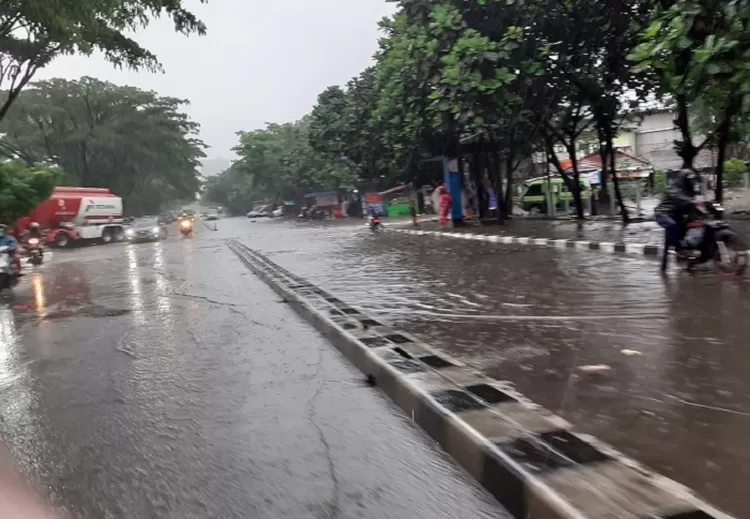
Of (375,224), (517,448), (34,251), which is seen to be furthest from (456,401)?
(375,224)

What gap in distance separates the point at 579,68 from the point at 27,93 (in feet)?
127

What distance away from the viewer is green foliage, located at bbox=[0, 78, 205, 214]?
46.1 meters

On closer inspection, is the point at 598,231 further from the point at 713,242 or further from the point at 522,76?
the point at 713,242

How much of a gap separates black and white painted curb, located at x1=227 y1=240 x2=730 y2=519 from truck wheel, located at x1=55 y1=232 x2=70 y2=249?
1337 inches

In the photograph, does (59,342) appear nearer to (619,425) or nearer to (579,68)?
(619,425)

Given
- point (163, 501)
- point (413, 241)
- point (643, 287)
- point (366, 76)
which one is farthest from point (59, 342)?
point (366, 76)

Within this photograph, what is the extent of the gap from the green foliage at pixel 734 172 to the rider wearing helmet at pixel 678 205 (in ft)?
97.6

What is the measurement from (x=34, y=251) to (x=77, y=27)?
33.1ft

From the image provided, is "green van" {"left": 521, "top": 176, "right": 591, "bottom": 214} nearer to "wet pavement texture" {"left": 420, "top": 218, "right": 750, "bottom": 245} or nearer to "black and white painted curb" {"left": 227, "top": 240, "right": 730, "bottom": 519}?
"wet pavement texture" {"left": 420, "top": 218, "right": 750, "bottom": 245}

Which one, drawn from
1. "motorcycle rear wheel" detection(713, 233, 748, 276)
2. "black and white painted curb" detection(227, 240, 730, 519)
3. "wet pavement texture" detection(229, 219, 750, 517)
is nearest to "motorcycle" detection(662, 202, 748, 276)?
"motorcycle rear wheel" detection(713, 233, 748, 276)

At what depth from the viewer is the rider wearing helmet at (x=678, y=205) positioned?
9633 mm

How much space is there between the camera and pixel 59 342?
8.00m

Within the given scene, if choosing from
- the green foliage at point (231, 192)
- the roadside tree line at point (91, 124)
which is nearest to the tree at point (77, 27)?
the roadside tree line at point (91, 124)

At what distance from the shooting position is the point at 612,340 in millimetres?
6082
